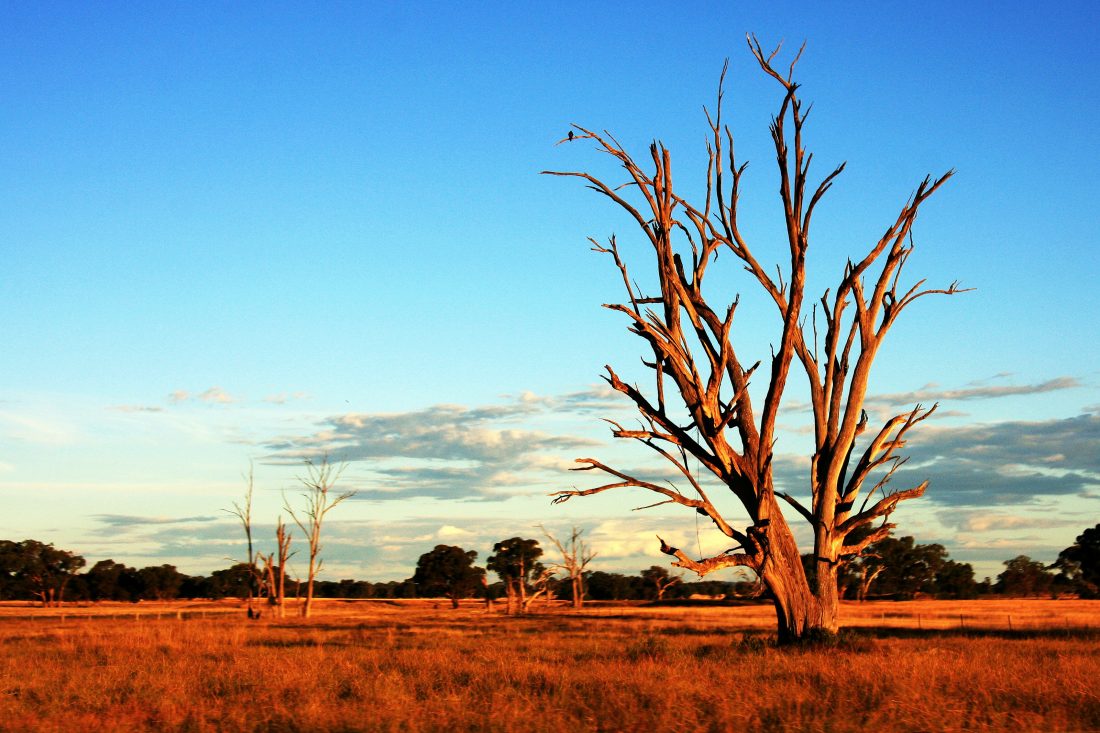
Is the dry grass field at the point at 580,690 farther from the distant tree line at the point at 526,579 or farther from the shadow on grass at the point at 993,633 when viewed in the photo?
the distant tree line at the point at 526,579

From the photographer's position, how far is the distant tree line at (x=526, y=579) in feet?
251

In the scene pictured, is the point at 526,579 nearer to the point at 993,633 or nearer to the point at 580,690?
the point at 993,633

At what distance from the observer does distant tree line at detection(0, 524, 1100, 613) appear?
251 feet

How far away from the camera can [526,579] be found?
76.6 metres

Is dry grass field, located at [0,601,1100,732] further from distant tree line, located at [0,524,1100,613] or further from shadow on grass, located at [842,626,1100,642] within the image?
distant tree line, located at [0,524,1100,613]

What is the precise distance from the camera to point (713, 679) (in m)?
13.2

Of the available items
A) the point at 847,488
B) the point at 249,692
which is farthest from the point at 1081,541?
the point at 249,692

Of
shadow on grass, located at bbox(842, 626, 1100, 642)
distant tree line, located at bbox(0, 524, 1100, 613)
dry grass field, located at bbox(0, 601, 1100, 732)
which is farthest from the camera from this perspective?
distant tree line, located at bbox(0, 524, 1100, 613)

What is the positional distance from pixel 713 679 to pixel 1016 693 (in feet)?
12.2

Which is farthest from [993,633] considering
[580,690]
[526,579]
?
[526,579]

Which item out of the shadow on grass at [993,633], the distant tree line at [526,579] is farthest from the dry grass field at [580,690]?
the distant tree line at [526,579]

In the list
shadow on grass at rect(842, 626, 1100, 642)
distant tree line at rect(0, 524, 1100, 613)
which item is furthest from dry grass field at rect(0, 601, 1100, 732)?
distant tree line at rect(0, 524, 1100, 613)

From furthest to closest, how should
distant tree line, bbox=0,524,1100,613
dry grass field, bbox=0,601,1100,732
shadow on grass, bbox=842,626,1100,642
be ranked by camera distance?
distant tree line, bbox=0,524,1100,613, shadow on grass, bbox=842,626,1100,642, dry grass field, bbox=0,601,1100,732

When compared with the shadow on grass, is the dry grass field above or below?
above
